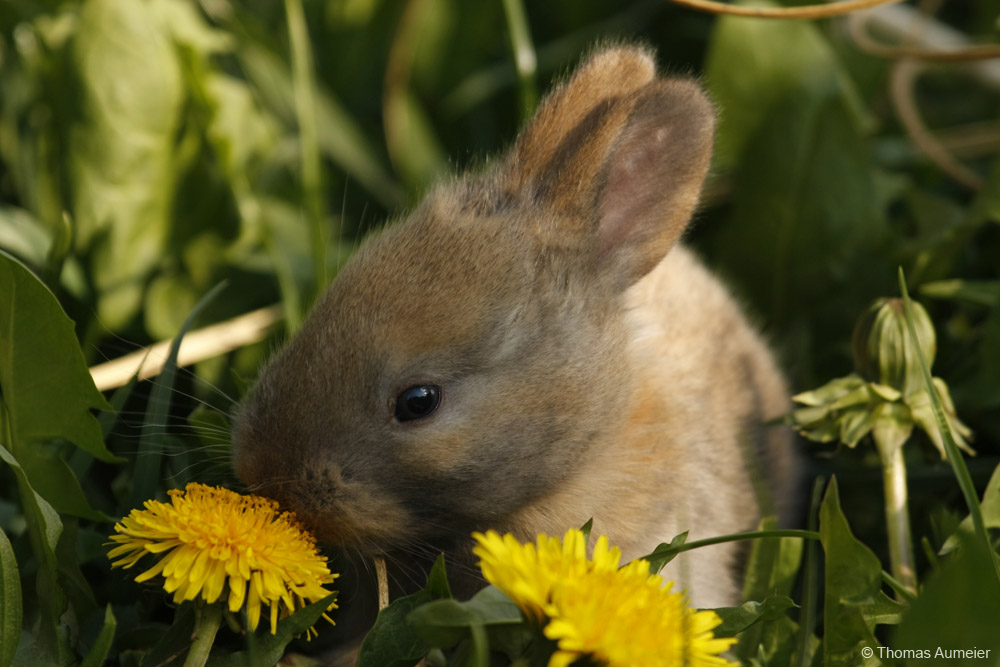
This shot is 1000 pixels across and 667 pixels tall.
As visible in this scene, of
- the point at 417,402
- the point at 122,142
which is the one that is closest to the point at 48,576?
the point at 417,402

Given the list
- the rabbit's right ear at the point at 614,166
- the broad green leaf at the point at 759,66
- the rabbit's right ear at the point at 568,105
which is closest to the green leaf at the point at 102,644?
the rabbit's right ear at the point at 614,166

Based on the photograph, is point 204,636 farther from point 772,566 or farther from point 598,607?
point 772,566

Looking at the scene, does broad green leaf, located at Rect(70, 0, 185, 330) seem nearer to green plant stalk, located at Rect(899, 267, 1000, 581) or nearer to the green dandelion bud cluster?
the green dandelion bud cluster

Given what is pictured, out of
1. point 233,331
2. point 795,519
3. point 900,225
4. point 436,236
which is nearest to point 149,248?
point 233,331

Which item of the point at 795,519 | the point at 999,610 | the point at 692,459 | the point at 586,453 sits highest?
the point at 999,610

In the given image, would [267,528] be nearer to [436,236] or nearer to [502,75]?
[436,236]

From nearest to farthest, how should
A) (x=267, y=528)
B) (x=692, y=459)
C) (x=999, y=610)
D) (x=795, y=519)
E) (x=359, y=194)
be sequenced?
(x=999, y=610) < (x=267, y=528) < (x=692, y=459) < (x=795, y=519) < (x=359, y=194)

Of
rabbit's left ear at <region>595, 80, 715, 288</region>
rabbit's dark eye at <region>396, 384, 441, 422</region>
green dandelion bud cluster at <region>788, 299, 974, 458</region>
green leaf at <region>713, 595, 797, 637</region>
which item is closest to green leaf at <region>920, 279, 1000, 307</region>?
green dandelion bud cluster at <region>788, 299, 974, 458</region>

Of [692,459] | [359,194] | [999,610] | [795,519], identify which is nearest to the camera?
[999,610]
